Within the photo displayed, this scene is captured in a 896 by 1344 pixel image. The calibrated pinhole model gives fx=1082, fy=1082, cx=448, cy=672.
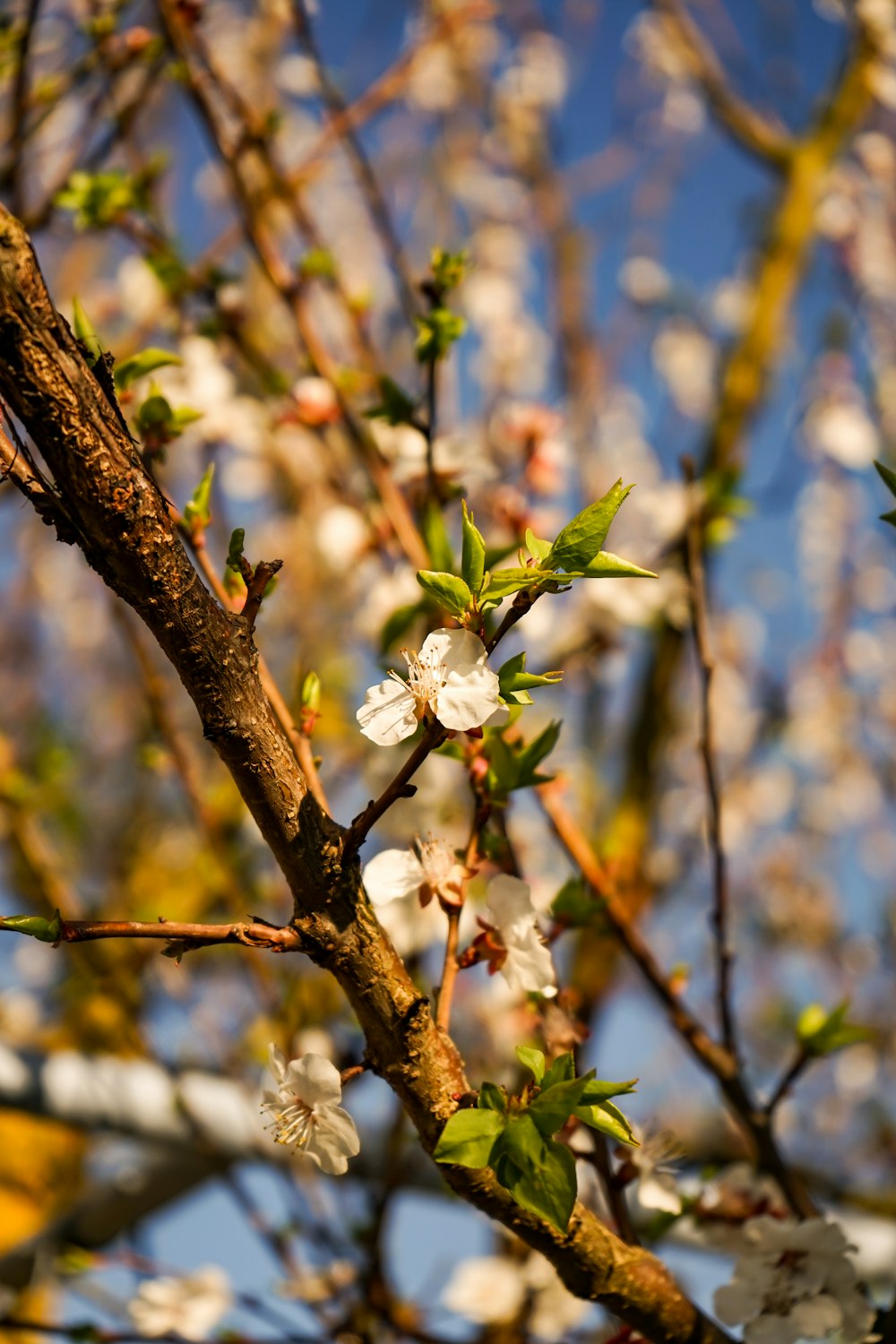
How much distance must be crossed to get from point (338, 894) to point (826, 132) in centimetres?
238

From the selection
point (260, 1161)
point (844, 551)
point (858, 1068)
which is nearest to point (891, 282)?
point (844, 551)

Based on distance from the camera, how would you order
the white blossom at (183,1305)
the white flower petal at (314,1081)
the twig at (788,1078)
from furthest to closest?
the white blossom at (183,1305) → the twig at (788,1078) → the white flower petal at (314,1081)

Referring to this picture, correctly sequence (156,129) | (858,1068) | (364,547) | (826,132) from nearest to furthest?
(364,547) → (826,132) → (156,129) → (858,1068)

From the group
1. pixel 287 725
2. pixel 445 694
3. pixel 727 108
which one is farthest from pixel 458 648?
pixel 727 108

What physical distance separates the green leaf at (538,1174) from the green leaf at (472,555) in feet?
0.73

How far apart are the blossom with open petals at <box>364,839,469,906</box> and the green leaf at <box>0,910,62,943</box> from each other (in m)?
0.17

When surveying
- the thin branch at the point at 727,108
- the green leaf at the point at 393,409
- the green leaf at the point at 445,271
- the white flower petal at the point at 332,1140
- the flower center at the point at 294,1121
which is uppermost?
the thin branch at the point at 727,108

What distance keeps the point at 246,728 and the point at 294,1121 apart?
22 centimetres

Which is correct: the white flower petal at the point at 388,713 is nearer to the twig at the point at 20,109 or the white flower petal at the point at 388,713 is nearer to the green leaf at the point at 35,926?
the green leaf at the point at 35,926

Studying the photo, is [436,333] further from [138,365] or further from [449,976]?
[449,976]

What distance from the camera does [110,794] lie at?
3.57m

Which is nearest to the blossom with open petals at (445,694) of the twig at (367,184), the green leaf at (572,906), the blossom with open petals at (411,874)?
the blossom with open petals at (411,874)

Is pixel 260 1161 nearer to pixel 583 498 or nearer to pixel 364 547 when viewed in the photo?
pixel 364 547

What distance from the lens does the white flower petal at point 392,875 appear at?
1.87 feet
